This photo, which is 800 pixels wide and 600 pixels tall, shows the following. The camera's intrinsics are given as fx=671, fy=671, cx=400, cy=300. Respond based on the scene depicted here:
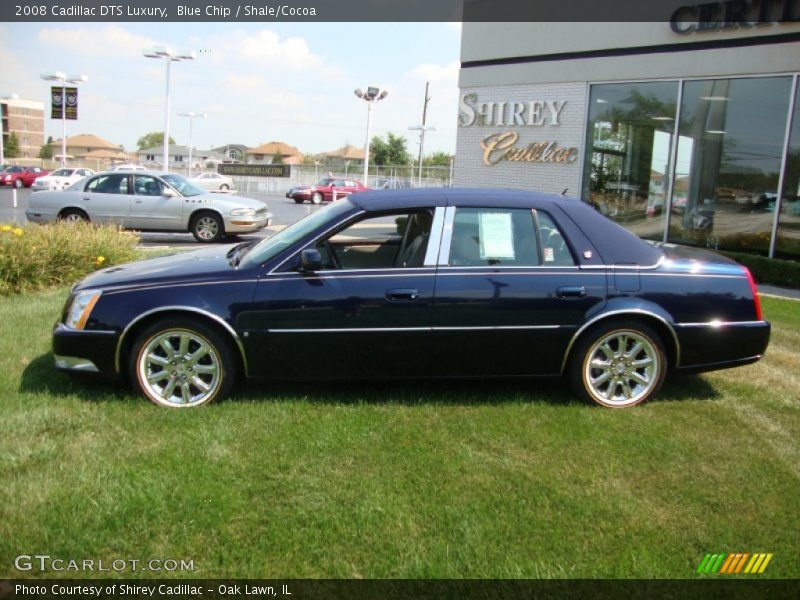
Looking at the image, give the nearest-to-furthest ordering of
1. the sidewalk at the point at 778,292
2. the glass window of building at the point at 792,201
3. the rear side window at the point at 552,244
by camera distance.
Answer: the rear side window at the point at 552,244, the sidewalk at the point at 778,292, the glass window of building at the point at 792,201

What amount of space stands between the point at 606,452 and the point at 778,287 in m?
8.12

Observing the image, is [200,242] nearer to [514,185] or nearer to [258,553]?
[514,185]

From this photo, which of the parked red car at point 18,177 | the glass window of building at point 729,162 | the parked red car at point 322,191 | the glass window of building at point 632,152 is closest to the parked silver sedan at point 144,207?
the glass window of building at point 632,152

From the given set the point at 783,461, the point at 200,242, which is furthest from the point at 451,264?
the point at 200,242

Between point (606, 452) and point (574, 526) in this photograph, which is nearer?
point (574, 526)

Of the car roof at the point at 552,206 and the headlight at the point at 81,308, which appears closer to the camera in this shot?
the headlight at the point at 81,308

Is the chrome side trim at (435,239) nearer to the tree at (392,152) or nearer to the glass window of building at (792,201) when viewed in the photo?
the glass window of building at (792,201)

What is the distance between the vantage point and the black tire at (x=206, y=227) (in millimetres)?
14406

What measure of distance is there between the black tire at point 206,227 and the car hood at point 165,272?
9481 millimetres

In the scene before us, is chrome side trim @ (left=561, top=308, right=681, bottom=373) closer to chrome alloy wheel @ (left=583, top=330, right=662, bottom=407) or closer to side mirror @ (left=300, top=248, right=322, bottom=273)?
chrome alloy wheel @ (left=583, top=330, right=662, bottom=407)

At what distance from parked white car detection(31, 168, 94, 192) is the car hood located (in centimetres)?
3204

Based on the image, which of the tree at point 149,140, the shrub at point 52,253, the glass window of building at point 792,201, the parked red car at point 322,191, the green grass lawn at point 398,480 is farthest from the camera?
the tree at point 149,140

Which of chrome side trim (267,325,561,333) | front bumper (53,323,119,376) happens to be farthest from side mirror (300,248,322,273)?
front bumper (53,323,119,376)

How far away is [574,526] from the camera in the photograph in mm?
3178
